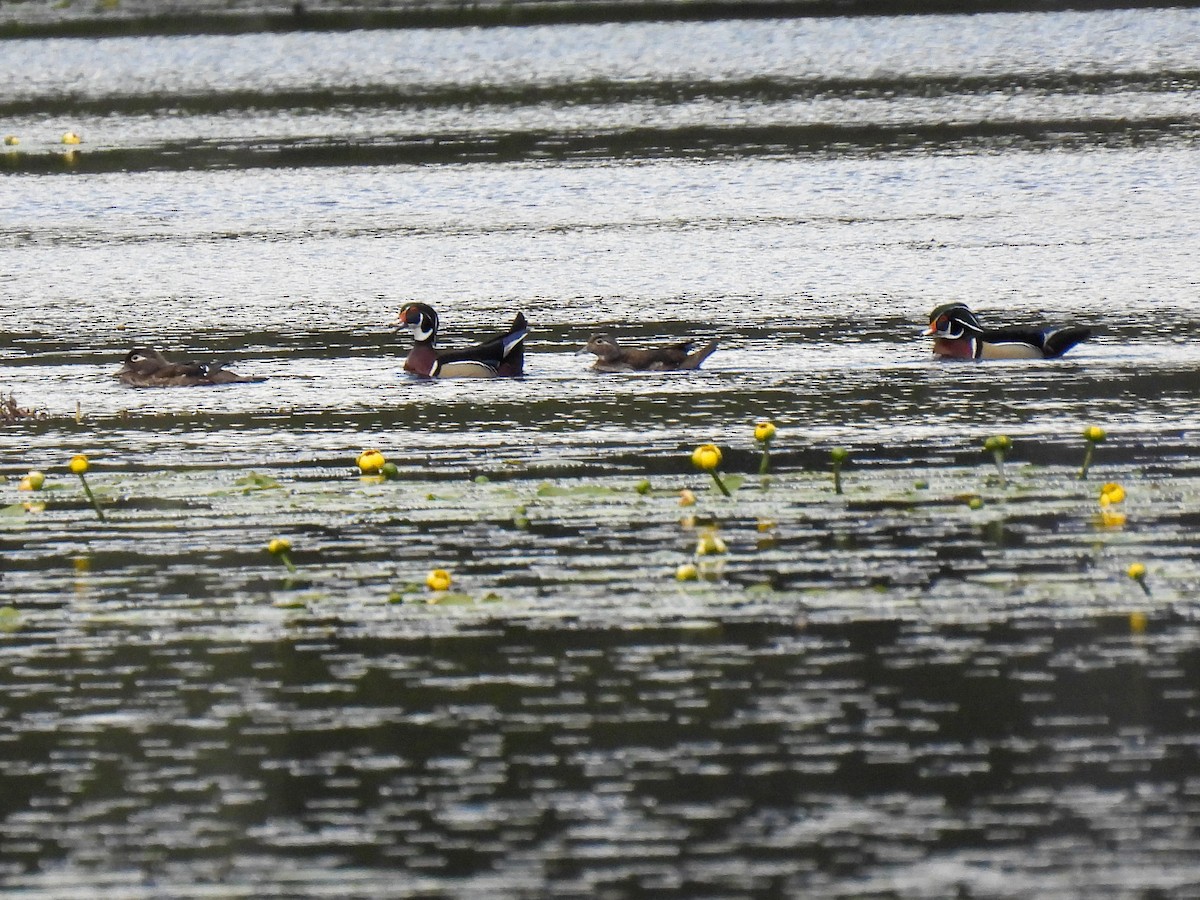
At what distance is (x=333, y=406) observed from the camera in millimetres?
15844

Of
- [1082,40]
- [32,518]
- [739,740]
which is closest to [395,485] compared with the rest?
[32,518]

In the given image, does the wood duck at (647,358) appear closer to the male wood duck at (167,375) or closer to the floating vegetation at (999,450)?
the male wood duck at (167,375)

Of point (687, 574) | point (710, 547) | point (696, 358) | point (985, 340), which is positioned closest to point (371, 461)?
point (710, 547)

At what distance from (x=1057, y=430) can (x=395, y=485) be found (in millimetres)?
3809

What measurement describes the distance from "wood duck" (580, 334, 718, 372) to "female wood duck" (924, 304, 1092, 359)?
164 centimetres

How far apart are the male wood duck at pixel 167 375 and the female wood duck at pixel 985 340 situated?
4.67 metres

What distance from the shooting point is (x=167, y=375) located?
1681cm

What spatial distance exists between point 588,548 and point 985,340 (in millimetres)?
6483

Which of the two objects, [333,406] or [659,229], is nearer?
[333,406]

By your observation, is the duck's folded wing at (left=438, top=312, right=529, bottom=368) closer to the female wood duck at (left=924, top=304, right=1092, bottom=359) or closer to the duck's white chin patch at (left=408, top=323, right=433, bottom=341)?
the duck's white chin patch at (left=408, top=323, right=433, bottom=341)

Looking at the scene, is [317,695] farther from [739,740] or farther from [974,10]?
[974,10]

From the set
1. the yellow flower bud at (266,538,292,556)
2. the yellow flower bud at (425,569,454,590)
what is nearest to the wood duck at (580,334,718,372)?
the yellow flower bud at (266,538,292,556)

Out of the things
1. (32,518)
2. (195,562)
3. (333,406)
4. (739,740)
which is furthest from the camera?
(333,406)

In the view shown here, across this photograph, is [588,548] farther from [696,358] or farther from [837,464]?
[696,358]
